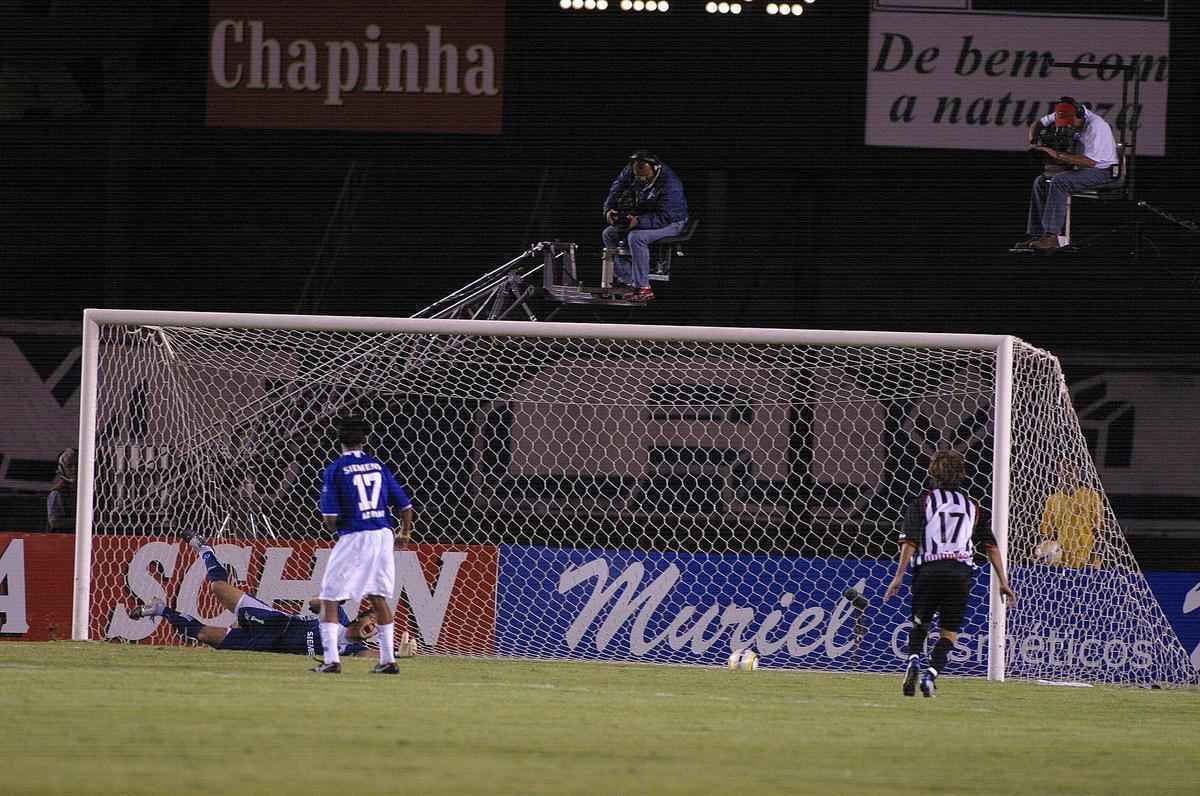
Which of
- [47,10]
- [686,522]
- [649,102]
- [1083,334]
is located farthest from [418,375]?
[1083,334]

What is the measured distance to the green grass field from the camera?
21.8 feet

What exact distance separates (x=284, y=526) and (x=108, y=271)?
575 centimetres

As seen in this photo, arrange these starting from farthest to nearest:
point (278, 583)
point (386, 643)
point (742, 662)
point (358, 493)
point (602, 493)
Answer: point (602, 493)
point (278, 583)
point (742, 662)
point (386, 643)
point (358, 493)

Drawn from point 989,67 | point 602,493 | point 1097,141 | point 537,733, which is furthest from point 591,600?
point 989,67

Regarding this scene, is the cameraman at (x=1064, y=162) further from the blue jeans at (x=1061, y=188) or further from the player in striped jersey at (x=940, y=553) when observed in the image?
the player in striped jersey at (x=940, y=553)

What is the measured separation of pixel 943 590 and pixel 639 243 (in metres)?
7.19

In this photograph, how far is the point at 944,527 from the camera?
10.7 m

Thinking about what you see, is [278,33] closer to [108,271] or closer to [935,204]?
[108,271]

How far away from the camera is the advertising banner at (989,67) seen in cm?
1816

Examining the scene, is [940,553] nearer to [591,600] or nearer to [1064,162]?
[591,600]

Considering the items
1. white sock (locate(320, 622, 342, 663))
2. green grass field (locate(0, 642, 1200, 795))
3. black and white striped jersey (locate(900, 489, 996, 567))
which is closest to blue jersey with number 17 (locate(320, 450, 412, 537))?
white sock (locate(320, 622, 342, 663))

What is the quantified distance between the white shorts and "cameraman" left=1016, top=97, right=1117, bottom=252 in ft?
28.0

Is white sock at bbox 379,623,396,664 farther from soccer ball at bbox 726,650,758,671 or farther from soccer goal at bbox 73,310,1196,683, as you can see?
soccer ball at bbox 726,650,758,671

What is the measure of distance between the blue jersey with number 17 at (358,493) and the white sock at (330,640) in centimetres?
61
